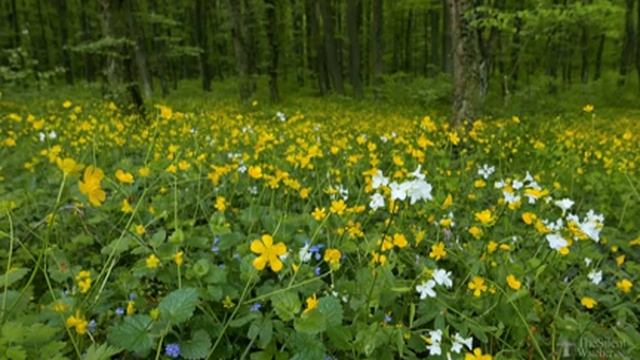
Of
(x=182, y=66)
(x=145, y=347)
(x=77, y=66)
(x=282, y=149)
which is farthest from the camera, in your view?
(x=182, y=66)

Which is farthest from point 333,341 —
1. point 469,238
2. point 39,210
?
point 39,210

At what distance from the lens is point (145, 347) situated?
1234mm

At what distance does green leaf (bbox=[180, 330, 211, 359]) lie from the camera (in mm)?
1355

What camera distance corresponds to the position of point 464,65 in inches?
228

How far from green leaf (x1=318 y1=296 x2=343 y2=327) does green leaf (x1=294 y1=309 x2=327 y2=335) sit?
0.34 ft

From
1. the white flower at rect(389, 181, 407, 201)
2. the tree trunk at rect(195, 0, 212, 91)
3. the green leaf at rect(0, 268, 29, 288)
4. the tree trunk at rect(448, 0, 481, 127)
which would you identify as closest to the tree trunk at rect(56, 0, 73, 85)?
the tree trunk at rect(195, 0, 212, 91)

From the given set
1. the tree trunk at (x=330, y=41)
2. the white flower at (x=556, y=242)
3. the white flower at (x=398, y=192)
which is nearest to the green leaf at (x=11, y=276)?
the white flower at (x=398, y=192)

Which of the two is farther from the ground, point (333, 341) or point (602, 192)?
point (333, 341)

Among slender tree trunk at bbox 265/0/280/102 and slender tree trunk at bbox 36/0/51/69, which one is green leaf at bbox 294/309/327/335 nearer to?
slender tree trunk at bbox 265/0/280/102

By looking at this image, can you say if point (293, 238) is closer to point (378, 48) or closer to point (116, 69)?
point (116, 69)

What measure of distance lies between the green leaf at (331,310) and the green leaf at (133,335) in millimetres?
497

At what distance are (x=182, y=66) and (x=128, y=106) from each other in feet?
99.8

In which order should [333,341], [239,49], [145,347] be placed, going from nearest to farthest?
1. [145,347]
2. [333,341]
3. [239,49]

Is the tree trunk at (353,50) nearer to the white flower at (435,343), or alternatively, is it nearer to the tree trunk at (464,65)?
the tree trunk at (464,65)
